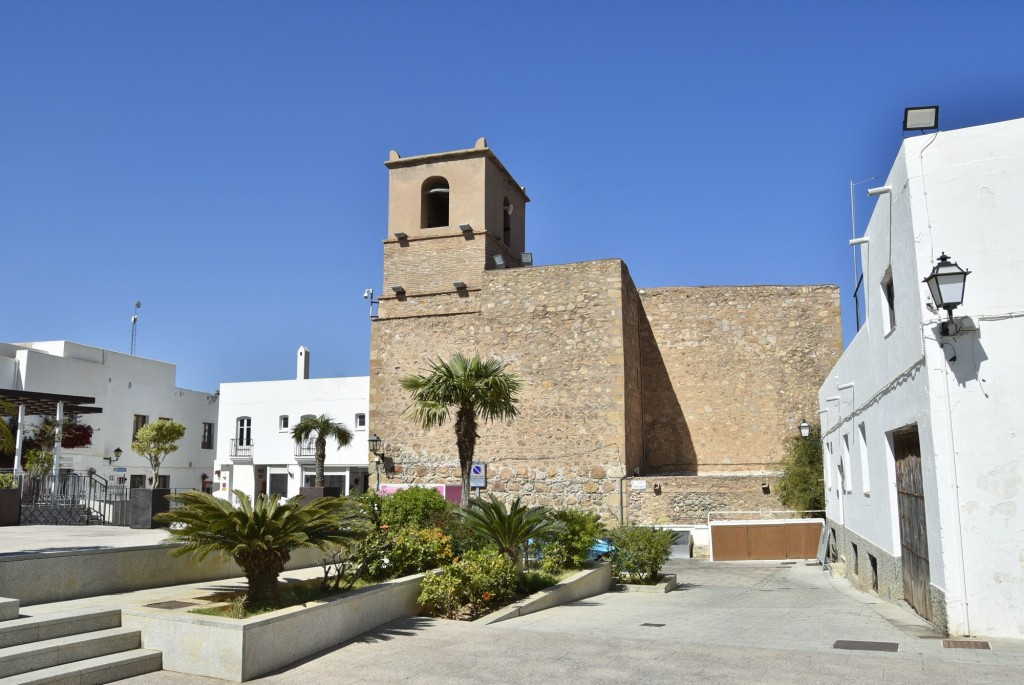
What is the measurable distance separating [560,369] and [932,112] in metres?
16.5

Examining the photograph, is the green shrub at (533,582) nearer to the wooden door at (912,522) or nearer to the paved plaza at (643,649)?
the paved plaza at (643,649)

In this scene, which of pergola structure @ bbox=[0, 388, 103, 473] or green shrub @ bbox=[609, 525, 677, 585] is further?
pergola structure @ bbox=[0, 388, 103, 473]

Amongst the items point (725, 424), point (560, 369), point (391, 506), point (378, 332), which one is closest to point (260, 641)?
point (391, 506)

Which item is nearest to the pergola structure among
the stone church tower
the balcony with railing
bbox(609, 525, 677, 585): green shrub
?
the stone church tower

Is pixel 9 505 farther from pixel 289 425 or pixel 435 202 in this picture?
pixel 289 425

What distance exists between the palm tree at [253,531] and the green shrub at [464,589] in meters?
2.36

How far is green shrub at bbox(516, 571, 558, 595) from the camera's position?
1260 cm

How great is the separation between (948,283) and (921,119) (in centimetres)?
251

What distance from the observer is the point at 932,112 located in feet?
32.7

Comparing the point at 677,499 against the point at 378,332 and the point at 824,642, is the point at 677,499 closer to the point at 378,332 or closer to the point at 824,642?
the point at 378,332

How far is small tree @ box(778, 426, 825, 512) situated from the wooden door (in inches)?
491

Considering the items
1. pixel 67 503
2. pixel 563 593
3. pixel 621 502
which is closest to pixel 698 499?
pixel 621 502

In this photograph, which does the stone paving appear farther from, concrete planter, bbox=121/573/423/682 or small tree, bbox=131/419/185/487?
small tree, bbox=131/419/185/487

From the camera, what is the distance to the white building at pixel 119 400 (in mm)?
37688
